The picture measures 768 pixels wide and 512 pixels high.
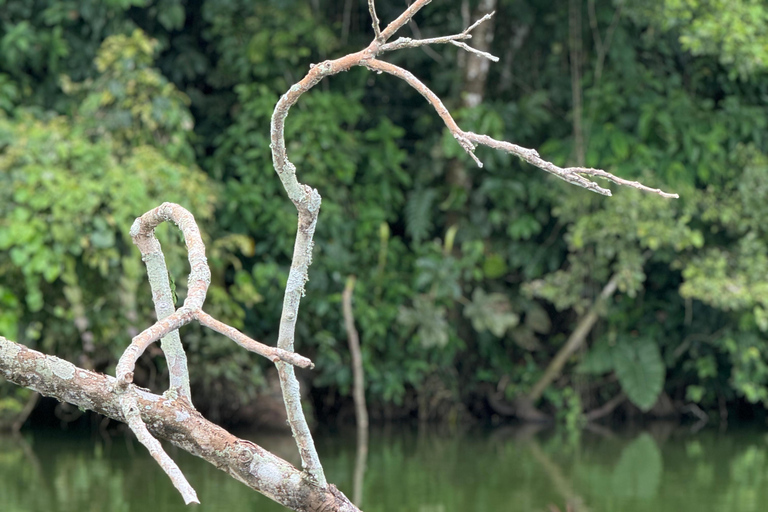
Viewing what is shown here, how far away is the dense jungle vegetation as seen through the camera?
5328 mm

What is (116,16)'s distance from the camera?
5984 mm

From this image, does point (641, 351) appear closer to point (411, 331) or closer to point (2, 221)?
point (411, 331)

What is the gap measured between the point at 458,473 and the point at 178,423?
347 cm

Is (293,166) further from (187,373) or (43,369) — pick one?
(43,369)

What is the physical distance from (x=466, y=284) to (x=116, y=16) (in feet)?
9.01

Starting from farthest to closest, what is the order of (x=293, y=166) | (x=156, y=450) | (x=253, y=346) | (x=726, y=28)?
1. (x=726, y=28)
2. (x=293, y=166)
3. (x=253, y=346)
4. (x=156, y=450)

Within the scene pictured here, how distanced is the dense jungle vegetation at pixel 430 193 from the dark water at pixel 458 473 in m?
0.41

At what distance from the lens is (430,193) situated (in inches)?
238

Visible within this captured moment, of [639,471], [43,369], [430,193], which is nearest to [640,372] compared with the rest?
[639,471]

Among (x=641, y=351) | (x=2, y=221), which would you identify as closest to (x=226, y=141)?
(x=2, y=221)

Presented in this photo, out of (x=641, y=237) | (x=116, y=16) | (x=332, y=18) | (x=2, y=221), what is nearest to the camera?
(x=2, y=221)

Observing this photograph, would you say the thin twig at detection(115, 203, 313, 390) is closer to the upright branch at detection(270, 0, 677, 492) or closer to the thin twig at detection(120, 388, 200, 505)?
the thin twig at detection(120, 388, 200, 505)

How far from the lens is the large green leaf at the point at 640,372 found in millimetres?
6004

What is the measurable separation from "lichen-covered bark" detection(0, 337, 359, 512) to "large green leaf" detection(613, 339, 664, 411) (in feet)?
15.6
